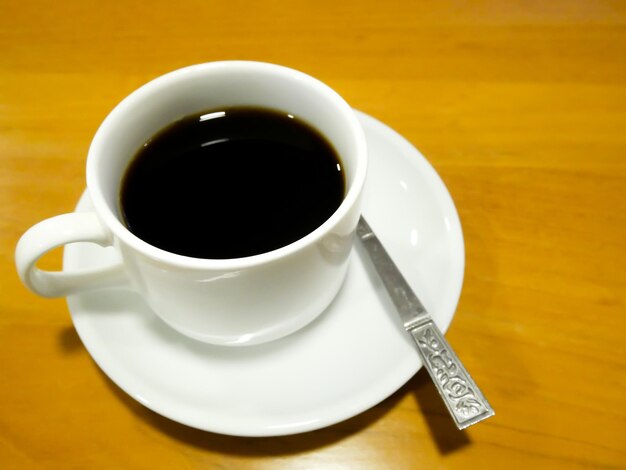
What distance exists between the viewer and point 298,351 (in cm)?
59

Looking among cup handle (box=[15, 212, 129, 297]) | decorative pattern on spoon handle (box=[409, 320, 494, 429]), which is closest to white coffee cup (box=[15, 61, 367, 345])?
cup handle (box=[15, 212, 129, 297])

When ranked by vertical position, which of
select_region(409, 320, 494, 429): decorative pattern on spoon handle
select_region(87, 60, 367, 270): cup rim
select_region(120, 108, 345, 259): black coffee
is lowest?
select_region(409, 320, 494, 429): decorative pattern on spoon handle

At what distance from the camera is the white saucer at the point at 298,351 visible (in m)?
0.53

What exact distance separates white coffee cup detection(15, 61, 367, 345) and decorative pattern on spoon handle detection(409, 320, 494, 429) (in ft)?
0.37

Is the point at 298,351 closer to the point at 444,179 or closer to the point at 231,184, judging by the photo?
the point at 231,184

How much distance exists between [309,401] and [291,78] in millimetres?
356

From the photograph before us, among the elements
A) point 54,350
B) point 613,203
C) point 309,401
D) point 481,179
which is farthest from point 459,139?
point 54,350

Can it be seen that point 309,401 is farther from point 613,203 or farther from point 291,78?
point 613,203

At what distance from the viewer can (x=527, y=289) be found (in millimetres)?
682

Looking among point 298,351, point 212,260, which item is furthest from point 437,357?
point 212,260

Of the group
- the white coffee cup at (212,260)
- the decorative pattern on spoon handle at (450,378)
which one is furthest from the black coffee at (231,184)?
the decorative pattern on spoon handle at (450,378)

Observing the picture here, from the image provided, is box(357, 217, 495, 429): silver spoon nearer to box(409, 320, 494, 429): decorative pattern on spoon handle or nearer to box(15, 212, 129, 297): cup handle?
box(409, 320, 494, 429): decorative pattern on spoon handle

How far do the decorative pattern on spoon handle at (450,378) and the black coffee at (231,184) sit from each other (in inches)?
6.5

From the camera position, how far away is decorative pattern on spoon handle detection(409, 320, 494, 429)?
1.68 feet
